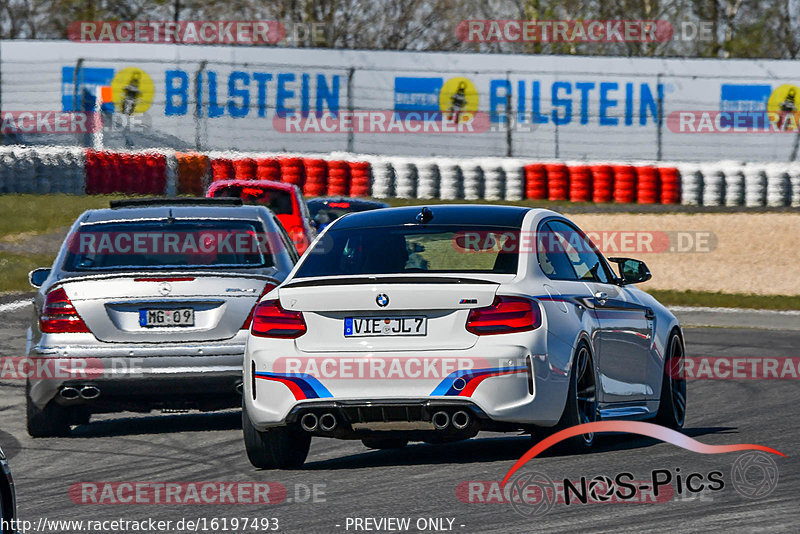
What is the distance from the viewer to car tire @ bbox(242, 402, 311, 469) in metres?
8.24

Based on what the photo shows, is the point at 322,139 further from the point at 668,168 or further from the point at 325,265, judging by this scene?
the point at 325,265

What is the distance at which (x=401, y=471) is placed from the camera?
26.8 feet

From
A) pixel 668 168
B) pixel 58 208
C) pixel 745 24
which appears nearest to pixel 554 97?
pixel 668 168

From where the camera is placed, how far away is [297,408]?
792 centimetres

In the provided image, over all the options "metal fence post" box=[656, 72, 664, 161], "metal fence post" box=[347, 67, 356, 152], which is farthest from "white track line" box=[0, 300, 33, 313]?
"metal fence post" box=[656, 72, 664, 161]

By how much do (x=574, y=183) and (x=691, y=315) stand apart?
44.9 feet

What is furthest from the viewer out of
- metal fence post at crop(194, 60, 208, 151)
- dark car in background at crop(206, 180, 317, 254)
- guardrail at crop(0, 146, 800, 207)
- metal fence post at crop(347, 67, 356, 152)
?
metal fence post at crop(347, 67, 356, 152)

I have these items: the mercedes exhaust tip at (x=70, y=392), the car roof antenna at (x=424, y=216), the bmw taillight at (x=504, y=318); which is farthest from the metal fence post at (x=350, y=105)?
the bmw taillight at (x=504, y=318)

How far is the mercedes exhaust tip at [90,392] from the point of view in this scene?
32.2ft

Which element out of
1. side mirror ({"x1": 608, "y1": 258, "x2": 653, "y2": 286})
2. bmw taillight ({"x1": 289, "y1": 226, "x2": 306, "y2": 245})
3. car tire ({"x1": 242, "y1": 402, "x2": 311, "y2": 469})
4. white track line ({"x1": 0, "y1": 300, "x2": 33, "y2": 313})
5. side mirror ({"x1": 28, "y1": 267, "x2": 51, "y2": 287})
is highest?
side mirror ({"x1": 608, "y1": 258, "x2": 653, "y2": 286})

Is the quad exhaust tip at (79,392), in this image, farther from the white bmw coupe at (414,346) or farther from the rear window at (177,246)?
the white bmw coupe at (414,346)

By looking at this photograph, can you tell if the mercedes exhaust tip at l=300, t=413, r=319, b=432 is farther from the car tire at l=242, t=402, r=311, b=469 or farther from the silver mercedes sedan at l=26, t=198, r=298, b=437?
the silver mercedes sedan at l=26, t=198, r=298, b=437

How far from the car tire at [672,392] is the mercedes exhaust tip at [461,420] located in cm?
231

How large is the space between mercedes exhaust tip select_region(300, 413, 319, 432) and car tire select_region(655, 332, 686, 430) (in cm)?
278
